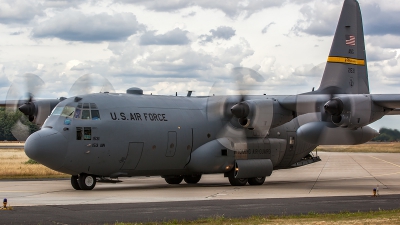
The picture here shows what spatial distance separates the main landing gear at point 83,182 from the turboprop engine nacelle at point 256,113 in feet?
23.6

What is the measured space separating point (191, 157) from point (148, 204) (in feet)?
29.9

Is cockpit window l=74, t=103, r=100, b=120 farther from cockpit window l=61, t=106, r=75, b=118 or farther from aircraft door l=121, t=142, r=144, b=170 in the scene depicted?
aircraft door l=121, t=142, r=144, b=170

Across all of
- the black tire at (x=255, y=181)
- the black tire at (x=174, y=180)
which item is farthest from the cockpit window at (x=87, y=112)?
the black tire at (x=255, y=181)

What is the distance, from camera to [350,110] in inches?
1037

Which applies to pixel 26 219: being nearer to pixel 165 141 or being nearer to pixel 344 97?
pixel 165 141

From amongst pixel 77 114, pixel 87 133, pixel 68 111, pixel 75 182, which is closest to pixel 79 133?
pixel 87 133

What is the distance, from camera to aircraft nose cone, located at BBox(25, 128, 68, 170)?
79.4 feet

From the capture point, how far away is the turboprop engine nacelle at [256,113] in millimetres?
28219

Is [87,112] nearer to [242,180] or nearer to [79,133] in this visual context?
[79,133]

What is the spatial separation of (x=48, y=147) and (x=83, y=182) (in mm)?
2542

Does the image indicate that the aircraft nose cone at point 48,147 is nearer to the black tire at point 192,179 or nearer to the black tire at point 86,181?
the black tire at point 86,181

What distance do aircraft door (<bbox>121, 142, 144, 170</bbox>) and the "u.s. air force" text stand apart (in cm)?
114

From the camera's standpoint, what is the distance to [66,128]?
25.0 meters

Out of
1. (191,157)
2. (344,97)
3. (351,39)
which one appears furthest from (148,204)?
(351,39)
